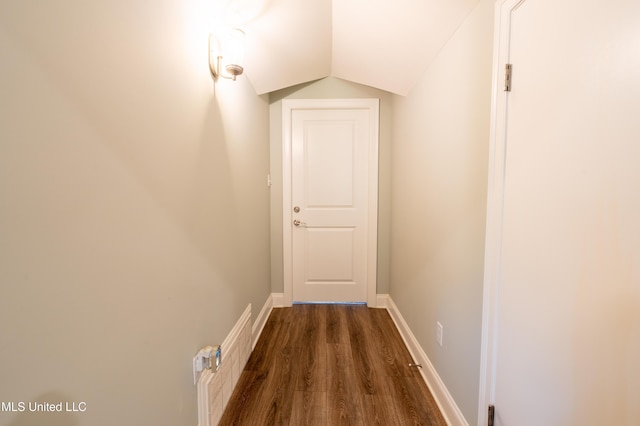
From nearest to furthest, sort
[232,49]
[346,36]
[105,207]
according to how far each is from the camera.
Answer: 1. [105,207]
2. [232,49]
3. [346,36]

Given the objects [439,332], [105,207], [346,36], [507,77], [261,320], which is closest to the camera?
[105,207]

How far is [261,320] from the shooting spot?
7.49ft

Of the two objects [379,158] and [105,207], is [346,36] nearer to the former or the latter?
[379,158]

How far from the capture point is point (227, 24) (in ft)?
4.65

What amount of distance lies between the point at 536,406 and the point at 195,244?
4.44 ft

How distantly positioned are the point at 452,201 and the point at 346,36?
4.34 feet

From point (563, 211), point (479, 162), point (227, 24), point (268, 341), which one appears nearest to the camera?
point (563, 211)

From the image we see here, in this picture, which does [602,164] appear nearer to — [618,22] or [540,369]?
[618,22]

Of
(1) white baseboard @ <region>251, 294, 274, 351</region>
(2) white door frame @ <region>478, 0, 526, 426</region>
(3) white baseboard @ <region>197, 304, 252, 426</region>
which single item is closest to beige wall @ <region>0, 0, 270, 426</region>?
(3) white baseboard @ <region>197, 304, 252, 426</region>

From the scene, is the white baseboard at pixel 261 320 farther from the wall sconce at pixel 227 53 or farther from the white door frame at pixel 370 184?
the wall sconce at pixel 227 53

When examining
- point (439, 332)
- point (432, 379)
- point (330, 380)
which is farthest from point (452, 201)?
point (330, 380)

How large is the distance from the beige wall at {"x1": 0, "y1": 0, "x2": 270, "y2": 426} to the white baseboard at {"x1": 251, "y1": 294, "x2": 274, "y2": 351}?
0.86m

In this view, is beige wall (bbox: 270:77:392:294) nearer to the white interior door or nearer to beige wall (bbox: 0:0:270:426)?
beige wall (bbox: 0:0:270:426)

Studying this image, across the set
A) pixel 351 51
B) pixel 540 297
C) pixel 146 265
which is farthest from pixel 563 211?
pixel 351 51
